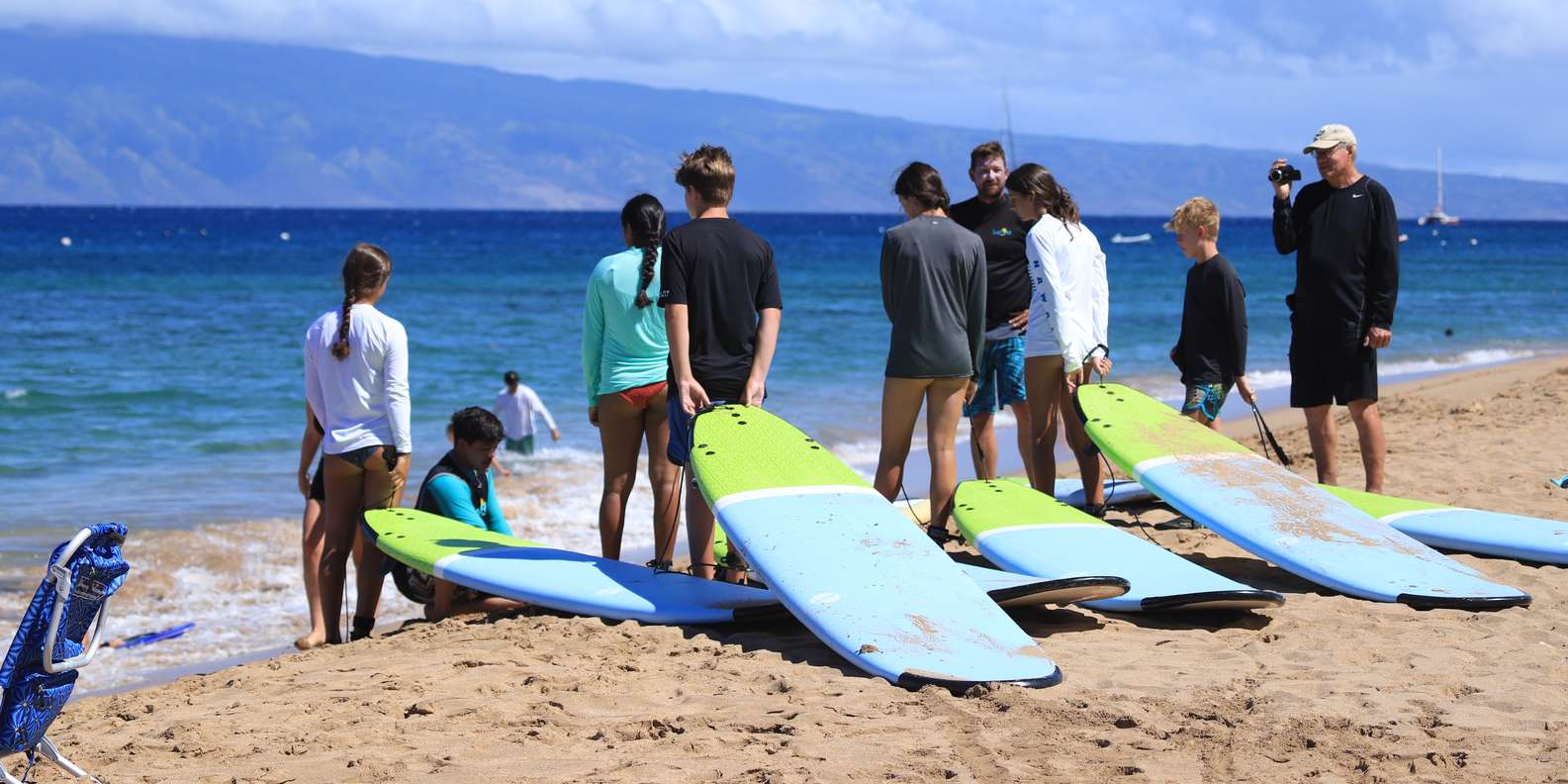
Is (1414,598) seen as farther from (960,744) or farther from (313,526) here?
(313,526)

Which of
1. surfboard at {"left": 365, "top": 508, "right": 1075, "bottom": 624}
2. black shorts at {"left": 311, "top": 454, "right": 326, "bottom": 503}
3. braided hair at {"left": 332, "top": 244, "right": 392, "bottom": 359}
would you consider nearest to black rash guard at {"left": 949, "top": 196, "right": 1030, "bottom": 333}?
surfboard at {"left": 365, "top": 508, "right": 1075, "bottom": 624}

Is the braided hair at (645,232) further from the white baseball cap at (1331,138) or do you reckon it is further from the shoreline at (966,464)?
the white baseball cap at (1331,138)

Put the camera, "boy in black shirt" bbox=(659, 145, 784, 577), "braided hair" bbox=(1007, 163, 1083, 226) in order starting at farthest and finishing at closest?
the camera
"braided hair" bbox=(1007, 163, 1083, 226)
"boy in black shirt" bbox=(659, 145, 784, 577)

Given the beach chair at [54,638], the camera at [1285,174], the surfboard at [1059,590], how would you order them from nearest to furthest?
the beach chair at [54,638] < the surfboard at [1059,590] < the camera at [1285,174]

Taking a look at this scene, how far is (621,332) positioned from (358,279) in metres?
0.98

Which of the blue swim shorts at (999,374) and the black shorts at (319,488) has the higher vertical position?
the blue swim shorts at (999,374)

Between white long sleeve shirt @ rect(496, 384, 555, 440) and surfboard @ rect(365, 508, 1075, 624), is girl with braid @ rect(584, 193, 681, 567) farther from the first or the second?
white long sleeve shirt @ rect(496, 384, 555, 440)

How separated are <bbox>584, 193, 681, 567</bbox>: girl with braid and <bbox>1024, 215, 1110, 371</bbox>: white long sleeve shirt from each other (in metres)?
1.61

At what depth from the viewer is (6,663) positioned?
3084mm

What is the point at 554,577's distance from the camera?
516cm

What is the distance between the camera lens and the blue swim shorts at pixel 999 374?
6191 millimetres

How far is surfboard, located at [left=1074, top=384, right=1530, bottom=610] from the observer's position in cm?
498

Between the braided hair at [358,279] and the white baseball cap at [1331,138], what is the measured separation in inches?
156

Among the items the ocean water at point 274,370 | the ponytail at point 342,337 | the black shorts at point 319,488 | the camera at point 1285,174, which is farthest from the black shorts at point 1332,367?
the black shorts at point 319,488
